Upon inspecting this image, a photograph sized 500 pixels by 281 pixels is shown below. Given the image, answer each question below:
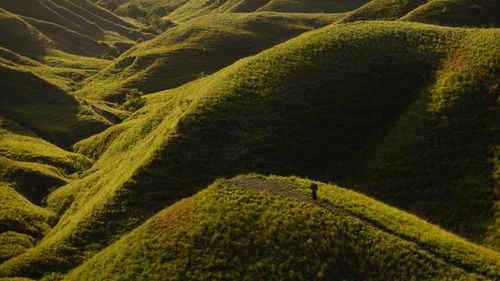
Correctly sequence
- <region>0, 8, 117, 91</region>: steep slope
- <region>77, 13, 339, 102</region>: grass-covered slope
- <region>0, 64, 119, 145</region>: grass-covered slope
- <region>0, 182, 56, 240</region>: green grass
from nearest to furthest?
<region>0, 182, 56, 240</region>: green grass < <region>0, 64, 119, 145</region>: grass-covered slope < <region>77, 13, 339, 102</region>: grass-covered slope < <region>0, 8, 117, 91</region>: steep slope

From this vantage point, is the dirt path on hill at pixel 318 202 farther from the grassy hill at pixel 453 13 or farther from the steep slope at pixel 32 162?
the grassy hill at pixel 453 13

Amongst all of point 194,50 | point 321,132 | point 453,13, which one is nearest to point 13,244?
point 321,132

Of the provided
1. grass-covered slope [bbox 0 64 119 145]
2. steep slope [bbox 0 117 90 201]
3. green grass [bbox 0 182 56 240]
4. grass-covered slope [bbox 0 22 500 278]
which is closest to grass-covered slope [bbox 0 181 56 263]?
green grass [bbox 0 182 56 240]

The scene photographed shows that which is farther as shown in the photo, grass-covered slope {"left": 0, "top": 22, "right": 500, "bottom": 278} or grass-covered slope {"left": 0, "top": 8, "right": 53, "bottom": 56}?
grass-covered slope {"left": 0, "top": 8, "right": 53, "bottom": 56}

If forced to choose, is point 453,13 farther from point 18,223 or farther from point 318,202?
point 18,223

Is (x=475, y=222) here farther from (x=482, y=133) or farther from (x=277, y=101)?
(x=277, y=101)

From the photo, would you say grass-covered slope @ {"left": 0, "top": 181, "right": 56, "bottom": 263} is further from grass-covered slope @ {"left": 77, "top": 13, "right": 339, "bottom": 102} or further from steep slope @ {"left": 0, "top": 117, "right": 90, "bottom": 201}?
grass-covered slope @ {"left": 77, "top": 13, "right": 339, "bottom": 102}

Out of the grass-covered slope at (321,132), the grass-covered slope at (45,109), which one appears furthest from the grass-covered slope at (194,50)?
the grass-covered slope at (321,132)
